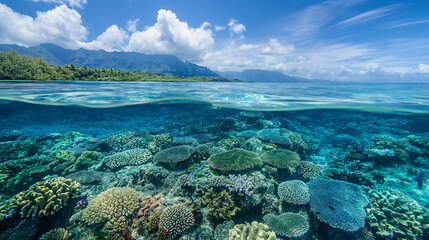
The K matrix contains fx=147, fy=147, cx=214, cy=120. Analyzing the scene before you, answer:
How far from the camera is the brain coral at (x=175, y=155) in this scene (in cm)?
718

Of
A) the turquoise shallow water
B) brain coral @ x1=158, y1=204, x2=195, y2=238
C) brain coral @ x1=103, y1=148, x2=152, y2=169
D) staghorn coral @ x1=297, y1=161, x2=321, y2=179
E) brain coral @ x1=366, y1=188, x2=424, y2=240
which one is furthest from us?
the turquoise shallow water

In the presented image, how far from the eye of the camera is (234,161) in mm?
6695

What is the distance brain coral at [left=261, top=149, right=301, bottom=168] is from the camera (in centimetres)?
705

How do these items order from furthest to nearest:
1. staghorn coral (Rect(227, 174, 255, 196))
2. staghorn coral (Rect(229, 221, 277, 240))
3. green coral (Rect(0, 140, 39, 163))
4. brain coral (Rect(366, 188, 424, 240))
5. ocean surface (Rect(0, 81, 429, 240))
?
green coral (Rect(0, 140, 39, 163)), staghorn coral (Rect(227, 174, 255, 196)), brain coral (Rect(366, 188, 424, 240)), ocean surface (Rect(0, 81, 429, 240)), staghorn coral (Rect(229, 221, 277, 240))

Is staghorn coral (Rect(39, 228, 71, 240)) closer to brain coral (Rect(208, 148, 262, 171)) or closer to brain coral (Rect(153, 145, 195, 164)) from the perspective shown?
brain coral (Rect(153, 145, 195, 164))

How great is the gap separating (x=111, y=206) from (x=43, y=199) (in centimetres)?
241

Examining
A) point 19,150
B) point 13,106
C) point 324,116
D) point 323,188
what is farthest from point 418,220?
point 13,106

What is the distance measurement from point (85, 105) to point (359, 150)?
78.3 ft

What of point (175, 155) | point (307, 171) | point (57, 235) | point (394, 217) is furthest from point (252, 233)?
point (57, 235)

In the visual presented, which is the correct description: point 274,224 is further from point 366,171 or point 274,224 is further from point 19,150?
point 19,150

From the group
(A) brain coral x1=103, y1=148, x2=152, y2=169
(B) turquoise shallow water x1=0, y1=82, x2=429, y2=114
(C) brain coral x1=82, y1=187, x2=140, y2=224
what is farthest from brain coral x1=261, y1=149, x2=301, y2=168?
(B) turquoise shallow water x1=0, y1=82, x2=429, y2=114

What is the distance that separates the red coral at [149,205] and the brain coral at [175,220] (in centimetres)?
72

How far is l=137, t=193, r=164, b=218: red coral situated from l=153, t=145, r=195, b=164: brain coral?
69.2 inches

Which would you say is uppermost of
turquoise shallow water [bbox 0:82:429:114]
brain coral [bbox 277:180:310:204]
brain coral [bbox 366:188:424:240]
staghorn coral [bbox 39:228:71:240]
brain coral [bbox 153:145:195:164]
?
turquoise shallow water [bbox 0:82:429:114]
